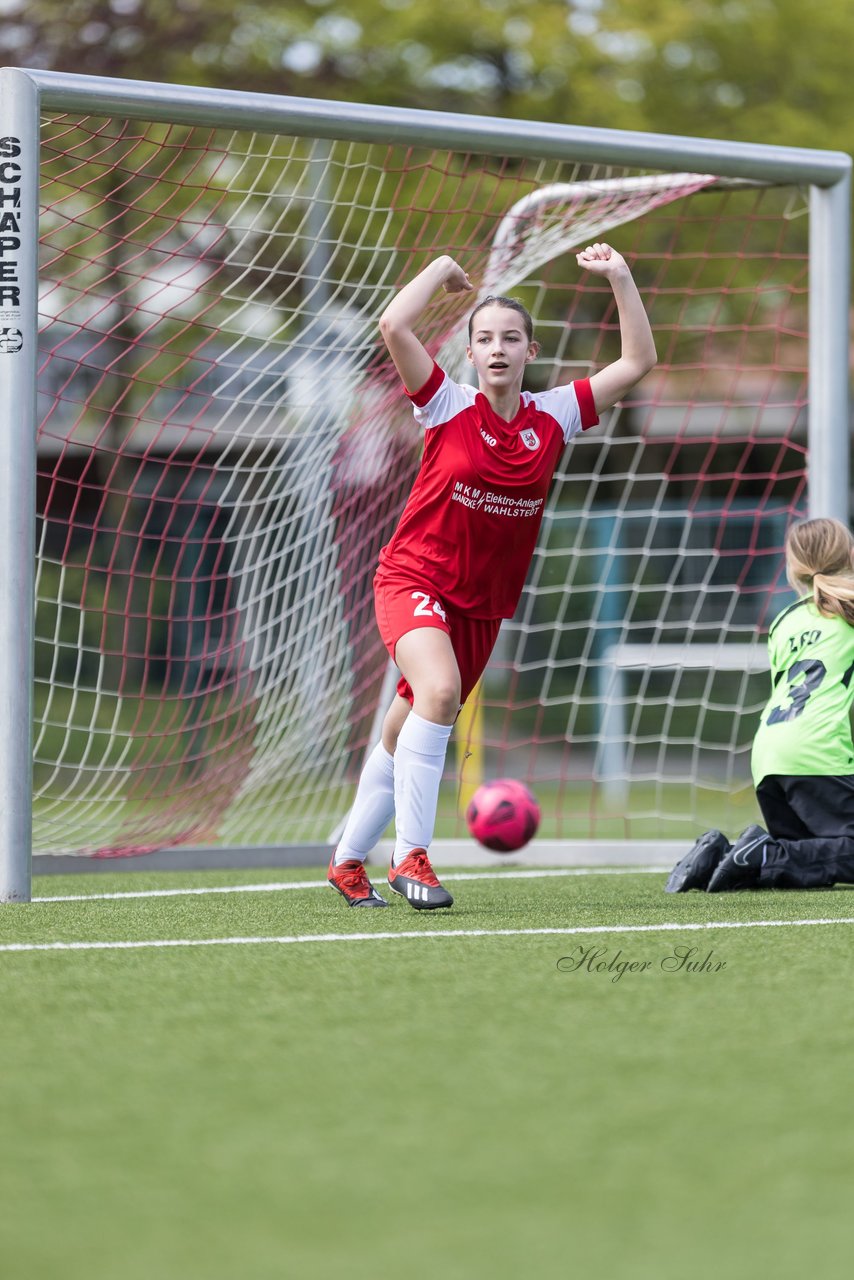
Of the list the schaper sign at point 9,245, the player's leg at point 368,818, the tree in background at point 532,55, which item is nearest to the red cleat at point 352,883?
the player's leg at point 368,818

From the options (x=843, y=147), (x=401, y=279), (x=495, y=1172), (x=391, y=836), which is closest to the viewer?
(x=495, y=1172)

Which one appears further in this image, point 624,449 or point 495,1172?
point 624,449

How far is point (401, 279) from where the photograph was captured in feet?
20.3

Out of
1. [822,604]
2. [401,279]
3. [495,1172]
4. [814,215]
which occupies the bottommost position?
[495,1172]

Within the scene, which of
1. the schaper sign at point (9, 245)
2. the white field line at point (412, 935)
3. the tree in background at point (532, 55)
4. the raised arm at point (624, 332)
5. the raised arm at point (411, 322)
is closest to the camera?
the white field line at point (412, 935)

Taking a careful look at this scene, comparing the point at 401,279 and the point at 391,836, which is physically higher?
the point at 401,279

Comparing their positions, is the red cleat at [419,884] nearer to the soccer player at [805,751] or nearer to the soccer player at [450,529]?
the soccer player at [450,529]

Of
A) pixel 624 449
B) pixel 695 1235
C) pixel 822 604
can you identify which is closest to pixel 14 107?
pixel 822 604

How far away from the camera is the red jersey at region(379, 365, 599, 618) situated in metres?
4.48

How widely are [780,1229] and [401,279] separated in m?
4.77

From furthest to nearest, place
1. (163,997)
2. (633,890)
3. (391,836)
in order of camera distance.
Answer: (391,836) < (633,890) < (163,997)

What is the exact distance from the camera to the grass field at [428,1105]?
1813mm

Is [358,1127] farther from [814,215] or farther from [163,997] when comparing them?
[814,215]

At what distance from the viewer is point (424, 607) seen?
4.43 metres
